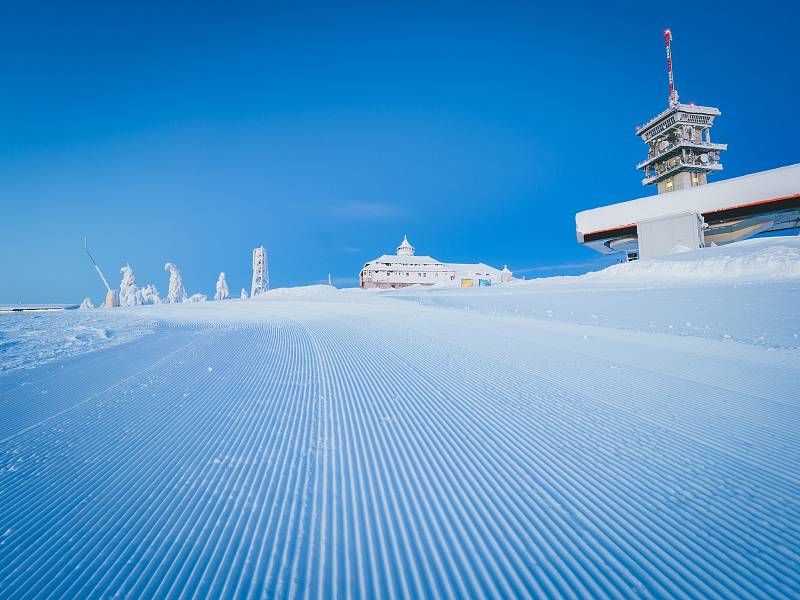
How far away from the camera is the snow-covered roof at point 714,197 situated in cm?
2102

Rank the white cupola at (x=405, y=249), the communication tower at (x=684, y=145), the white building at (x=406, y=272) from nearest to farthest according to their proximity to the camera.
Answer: the communication tower at (x=684, y=145) → the white building at (x=406, y=272) → the white cupola at (x=405, y=249)

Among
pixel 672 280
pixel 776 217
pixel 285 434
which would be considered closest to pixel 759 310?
pixel 672 280

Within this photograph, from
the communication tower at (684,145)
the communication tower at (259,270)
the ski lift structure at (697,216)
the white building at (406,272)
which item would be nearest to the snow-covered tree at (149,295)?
the communication tower at (259,270)

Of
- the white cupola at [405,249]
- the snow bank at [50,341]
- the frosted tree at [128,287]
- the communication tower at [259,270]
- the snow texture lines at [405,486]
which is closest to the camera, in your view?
the snow texture lines at [405,486]

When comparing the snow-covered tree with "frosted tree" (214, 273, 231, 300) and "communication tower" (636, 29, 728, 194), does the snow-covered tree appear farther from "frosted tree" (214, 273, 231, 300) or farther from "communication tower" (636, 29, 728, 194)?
"communication tower" (636, 29, 728, 194)

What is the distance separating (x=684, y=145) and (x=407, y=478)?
169 ft

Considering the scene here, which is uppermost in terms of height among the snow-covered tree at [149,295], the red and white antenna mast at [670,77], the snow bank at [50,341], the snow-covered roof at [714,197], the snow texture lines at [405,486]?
the red and white antenna mast at [670,77]

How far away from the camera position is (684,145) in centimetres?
3797

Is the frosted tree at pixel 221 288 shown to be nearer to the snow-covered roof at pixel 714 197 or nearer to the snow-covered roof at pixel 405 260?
the snow-covered roof at pixel 405 260

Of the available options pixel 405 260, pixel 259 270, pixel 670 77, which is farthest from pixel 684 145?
pixel 259 270

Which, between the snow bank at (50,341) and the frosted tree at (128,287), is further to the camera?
the frosted tree at (128,287)

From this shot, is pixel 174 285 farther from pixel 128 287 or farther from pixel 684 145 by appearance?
pixel 684 145

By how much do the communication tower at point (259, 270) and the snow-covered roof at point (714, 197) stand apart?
36705 millimetres

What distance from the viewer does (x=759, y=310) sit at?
7078 millimetres
